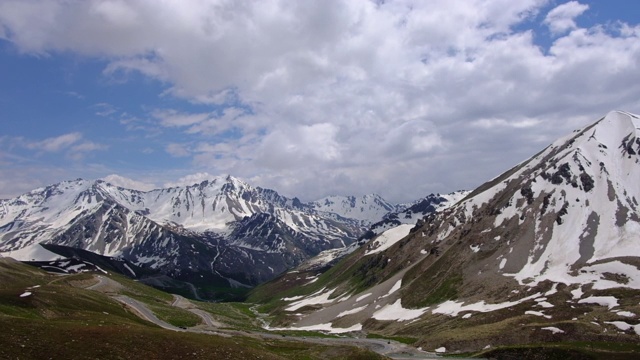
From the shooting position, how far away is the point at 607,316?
112 metres

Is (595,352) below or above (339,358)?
below

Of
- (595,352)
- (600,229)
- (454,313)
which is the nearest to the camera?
(595,352)

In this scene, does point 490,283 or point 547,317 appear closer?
point 547,317

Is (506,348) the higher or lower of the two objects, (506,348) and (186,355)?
the lower

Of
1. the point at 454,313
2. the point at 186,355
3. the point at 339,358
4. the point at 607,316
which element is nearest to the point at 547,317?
the point at 607,316

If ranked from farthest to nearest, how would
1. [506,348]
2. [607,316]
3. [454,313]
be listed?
1. [454,313]
2. [607,316]
3. [506,348]

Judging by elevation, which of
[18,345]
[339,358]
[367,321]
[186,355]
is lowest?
[367,321]

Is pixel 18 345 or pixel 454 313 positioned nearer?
pixel 18 345

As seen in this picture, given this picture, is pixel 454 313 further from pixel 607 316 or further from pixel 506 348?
pixel 506 348

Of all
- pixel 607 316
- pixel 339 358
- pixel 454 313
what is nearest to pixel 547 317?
pixel 607 316

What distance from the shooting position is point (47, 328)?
51188 millimetres

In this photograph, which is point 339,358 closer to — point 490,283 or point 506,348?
point 506,348

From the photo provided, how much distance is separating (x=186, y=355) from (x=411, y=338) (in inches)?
4117

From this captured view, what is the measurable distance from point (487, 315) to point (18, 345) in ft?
418
